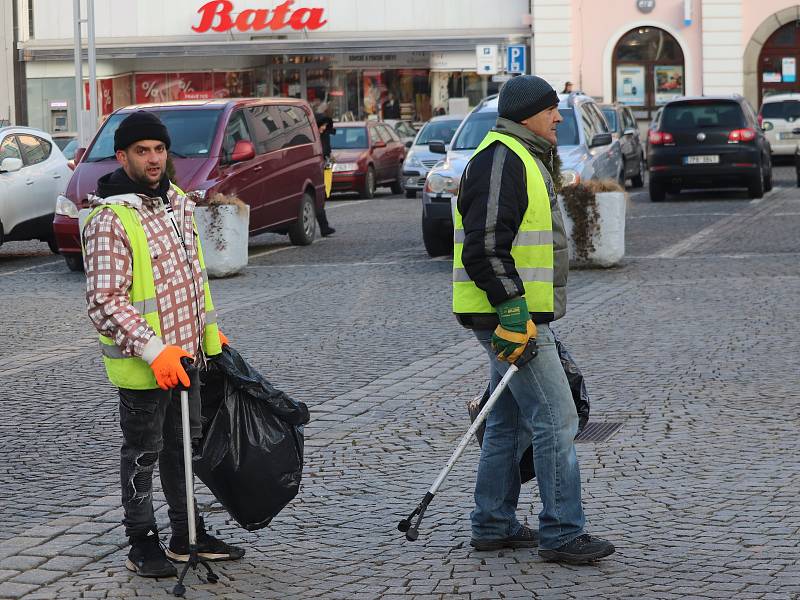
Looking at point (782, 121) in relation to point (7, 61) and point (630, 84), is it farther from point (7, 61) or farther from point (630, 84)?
point (7, 61)

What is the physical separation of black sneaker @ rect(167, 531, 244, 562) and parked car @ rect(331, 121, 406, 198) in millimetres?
23144

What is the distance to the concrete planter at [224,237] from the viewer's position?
1516 cm

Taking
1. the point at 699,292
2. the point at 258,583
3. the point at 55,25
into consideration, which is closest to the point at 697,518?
the point at 258,583

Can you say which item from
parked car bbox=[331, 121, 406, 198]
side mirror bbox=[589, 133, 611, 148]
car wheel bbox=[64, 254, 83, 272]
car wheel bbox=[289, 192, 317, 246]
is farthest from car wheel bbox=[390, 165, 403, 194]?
car wheel bbox=[64, 254, 83, 272]

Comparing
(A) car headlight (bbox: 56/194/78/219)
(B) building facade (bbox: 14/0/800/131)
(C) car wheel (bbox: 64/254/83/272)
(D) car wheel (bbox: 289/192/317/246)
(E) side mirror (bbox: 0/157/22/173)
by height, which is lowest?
(C) car wheel (bbox: 64/254/83/272)

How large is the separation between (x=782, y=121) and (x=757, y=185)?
10756 millimetres

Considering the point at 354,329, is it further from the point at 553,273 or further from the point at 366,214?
the point at 366,214

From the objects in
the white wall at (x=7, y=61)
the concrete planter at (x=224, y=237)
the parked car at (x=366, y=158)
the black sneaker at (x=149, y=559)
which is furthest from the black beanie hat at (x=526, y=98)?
the white wall at (x=7, y=61)

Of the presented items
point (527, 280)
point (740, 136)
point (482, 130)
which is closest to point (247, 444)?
point (527, 280)

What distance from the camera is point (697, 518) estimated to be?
19.4 ft

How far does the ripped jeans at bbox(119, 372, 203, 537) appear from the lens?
520 centimetres

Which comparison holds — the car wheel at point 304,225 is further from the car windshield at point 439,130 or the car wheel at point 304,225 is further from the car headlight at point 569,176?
the car windshield at point 439,130

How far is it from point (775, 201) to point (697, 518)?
18003mm

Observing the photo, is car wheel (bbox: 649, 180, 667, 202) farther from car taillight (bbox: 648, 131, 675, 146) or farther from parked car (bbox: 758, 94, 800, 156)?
parked car (bbox: 758, 94, 800, 156)
